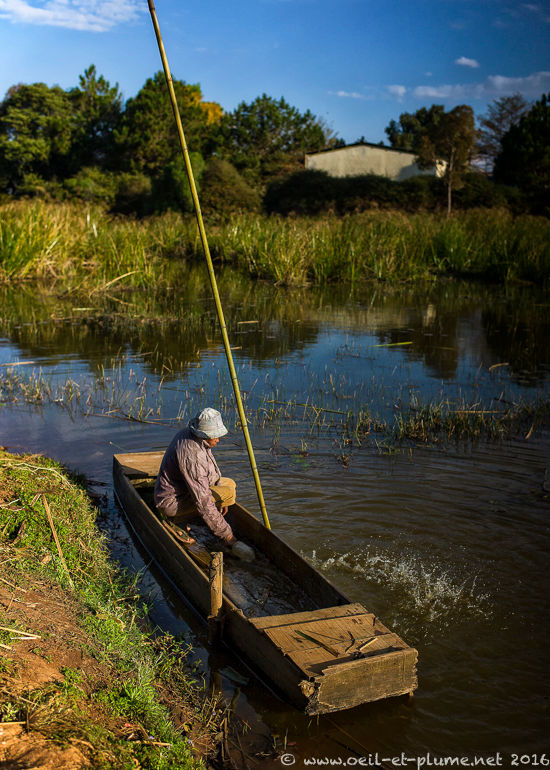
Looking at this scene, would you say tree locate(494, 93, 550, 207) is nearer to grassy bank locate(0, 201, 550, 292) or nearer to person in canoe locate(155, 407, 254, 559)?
grassy bank locate(0, 201, 550, 292)

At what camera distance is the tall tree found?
170 ft

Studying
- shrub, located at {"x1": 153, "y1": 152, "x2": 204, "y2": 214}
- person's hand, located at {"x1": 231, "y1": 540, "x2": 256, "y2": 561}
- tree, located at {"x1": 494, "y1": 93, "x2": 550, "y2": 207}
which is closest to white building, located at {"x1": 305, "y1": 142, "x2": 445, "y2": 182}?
tree, located at {"x1": 494, "y1": 93, "x2": 550, "y2": 207}

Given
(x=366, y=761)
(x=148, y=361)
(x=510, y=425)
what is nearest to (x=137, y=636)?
(x=366, y=761)

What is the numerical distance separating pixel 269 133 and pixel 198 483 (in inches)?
2077

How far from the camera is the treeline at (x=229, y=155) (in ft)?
119

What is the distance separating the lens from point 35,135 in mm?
56781

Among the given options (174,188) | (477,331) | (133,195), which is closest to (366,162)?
(174,188)

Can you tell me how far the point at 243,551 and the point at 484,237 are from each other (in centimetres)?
2048

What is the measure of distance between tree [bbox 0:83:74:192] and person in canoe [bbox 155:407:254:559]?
172 feet

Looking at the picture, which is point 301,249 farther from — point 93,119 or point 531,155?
point 93,119

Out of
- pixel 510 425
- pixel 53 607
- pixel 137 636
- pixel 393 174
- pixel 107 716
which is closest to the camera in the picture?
pixel 107 716

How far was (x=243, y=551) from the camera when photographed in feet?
17.9

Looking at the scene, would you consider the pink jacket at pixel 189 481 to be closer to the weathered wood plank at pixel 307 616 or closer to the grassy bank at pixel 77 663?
the grassy bank at pixel 77 663

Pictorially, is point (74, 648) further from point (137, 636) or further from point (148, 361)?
point (148, 361)
